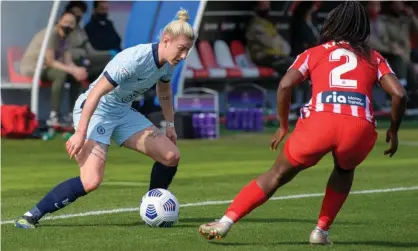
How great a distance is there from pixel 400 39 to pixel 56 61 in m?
10.2

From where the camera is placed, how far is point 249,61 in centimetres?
2662

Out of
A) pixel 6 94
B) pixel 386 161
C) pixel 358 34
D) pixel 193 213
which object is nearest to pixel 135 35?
pixel 6 94

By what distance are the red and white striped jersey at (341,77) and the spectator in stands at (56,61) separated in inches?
534

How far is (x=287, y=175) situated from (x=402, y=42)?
21.3 meters

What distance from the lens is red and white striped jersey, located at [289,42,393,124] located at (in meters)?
8.25

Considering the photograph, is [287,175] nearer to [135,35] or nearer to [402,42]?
[135,35]

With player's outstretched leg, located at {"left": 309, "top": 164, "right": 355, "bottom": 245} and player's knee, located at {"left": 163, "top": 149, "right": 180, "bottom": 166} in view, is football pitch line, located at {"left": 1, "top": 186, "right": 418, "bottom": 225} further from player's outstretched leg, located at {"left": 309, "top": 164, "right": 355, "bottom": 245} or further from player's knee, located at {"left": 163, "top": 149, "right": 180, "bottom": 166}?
player's outstretched leg, located at {"left": 309, "top": 164, "right": 355, "bottom": 245}

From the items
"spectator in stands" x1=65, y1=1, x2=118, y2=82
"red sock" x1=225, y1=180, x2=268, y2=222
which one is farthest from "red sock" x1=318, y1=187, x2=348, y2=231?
"spectator in stands" x1=65, y1=1, x2=118, y2=82

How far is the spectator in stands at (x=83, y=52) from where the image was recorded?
22.2m

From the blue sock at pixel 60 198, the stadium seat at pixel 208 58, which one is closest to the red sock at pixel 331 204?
the blue sock at pixel 60 198

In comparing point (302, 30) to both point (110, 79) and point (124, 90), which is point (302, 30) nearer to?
point (124, 90)

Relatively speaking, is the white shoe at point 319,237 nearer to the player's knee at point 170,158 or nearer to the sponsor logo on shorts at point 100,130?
the player's knee at point 170,158

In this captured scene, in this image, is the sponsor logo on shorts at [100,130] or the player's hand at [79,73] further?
the player's hand at [79,73]

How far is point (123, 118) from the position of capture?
10.1 m
